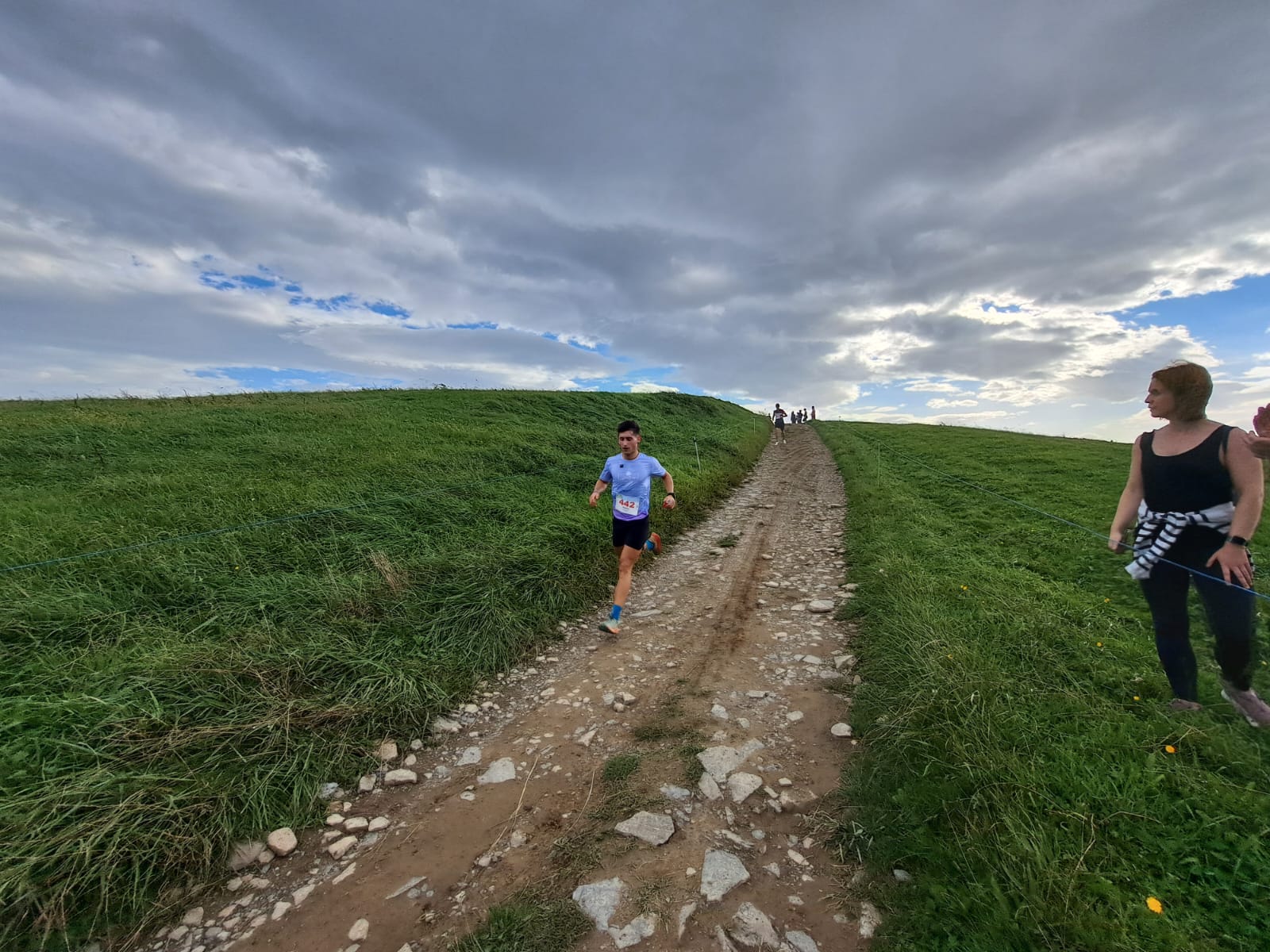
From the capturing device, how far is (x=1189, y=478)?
11.7 feet

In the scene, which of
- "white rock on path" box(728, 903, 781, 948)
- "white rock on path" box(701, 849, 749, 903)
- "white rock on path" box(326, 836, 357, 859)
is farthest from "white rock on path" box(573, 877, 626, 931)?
"white rock on path" box(326, 836, 357, 859)

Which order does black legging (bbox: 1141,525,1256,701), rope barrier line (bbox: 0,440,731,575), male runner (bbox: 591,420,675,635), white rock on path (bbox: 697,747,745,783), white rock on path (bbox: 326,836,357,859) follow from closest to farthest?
white rock on path (bbox: 326,836,357,859) < black legging (bbox: 1141,525,1256,701) < white rock on path (bbox: 697,747,745,783) < rope barrier line (bbox: 0,440,731,575) < male runner (bbox: 591,420,675,635)

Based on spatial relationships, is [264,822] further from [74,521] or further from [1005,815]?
[74,521]

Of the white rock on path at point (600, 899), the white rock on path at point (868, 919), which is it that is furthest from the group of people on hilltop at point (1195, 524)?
the white rock on path at point (600, 899)

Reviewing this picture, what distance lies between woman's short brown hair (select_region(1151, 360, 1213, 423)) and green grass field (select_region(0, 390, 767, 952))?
20.2 ft

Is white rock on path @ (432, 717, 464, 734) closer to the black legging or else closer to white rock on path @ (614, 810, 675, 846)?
white rock on path @ (614, 810, 675, 846)

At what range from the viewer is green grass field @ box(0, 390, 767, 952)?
318 centimetres

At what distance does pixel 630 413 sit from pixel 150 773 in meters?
25.2

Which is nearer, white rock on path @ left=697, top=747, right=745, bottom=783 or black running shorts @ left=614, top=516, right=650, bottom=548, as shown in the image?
white rock on path @ left=697, top=747, right=745, bottom=783

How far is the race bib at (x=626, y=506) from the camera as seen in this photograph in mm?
6625

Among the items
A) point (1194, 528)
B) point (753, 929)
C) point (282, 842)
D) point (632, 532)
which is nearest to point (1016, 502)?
point (1194, 528)

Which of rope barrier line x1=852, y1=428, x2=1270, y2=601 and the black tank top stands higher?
the black tank top

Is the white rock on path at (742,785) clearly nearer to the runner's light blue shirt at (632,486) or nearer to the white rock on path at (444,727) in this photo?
the white rock on path at (444,727)

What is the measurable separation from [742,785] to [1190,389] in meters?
4.26
